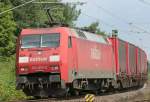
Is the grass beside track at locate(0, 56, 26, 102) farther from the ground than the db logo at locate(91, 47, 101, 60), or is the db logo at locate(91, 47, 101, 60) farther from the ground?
the db logo at locate(91, 47, 101, 60)

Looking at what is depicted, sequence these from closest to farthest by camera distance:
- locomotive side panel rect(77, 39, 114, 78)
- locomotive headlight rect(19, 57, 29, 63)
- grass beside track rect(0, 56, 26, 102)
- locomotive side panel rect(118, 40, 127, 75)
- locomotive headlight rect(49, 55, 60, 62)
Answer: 1. locomotive headlight rect(49, 55, 60, 62)
2. locomotive headlight rect(19, 57, 29, 63)
3. locomotive side panel rect(77, 39, 114, 78)
4. grass beside track rect(0, 56, 26, 102)
5. locomotive side panel rect(118, 40, 127, 75)

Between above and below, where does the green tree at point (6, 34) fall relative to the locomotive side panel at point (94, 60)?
above

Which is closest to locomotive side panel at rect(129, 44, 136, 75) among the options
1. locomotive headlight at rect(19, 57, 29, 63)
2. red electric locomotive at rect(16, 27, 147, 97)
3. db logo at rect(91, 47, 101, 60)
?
db logo at rect(91, 47, 101, 60)

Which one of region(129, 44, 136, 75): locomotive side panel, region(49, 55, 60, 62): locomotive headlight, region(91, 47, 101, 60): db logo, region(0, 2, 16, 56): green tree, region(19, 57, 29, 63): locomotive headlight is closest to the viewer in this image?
region(49, 55, 60, 62): locomotive headlight

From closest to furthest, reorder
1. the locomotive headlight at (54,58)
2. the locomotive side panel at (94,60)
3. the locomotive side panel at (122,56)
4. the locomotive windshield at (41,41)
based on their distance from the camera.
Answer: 1. the locomotive headlight at (54,58)
2. the locomotive windshield at (41,41)
3. the locomotive side panel at (94,60)
4. the locomotive side panel at (122,56)

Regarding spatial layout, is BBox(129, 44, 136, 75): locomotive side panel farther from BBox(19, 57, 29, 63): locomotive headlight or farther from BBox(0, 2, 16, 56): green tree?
BBox(0, 2, 16, 56): green tree

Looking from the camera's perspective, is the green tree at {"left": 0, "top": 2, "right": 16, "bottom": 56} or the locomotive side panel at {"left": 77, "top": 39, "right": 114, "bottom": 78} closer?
the locomotive side panel at {"left": 77, "top": 39, "right": 114, "bottom": 78}

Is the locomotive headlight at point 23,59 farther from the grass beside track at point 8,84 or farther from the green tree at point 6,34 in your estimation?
the green tree at point 6,34

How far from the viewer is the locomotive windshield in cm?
2656

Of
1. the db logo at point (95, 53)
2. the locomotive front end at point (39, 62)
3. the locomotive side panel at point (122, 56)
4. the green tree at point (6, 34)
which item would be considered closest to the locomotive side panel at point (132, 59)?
the locomotive side panel at point (122, 56)

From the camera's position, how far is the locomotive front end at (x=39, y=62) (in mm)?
26047

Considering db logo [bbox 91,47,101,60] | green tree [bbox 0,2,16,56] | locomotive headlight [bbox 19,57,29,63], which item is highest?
green tree [bbox 0,2,16,56]

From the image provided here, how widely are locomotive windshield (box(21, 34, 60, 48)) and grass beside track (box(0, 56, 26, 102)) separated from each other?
419 cm

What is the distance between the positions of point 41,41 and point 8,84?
30.5 feet
